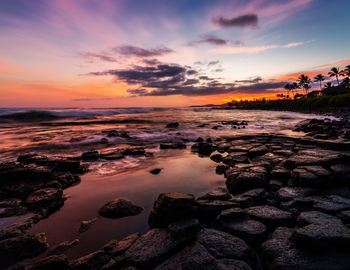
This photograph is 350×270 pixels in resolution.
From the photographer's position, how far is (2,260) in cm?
232

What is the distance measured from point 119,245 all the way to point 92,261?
1.19 feet

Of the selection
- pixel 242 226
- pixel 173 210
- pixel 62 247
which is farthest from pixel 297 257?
pixel 62 247

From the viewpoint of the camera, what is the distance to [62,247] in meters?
2.57

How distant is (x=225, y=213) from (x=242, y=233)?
409 mm

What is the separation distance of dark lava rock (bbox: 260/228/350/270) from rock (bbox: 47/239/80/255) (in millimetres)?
2586

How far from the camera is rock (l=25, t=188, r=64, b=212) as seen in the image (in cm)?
349

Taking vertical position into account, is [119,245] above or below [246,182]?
below

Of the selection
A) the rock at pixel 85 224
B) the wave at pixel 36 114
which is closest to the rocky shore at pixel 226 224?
the rock at pixel 85 224

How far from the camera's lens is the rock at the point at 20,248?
2348 millimetres

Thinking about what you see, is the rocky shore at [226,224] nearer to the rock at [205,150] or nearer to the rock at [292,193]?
the rock at [292,193]

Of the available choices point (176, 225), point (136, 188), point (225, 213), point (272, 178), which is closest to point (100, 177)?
point (136, 188)

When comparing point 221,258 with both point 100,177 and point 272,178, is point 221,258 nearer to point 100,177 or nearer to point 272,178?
point 272,178

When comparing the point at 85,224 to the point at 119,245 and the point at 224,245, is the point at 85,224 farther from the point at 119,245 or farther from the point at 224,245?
the point at 224,245

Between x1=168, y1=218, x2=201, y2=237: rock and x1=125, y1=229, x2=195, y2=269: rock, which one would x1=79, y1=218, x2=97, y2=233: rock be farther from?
x1=168, y1=218, x2=201, y2=237: rock
